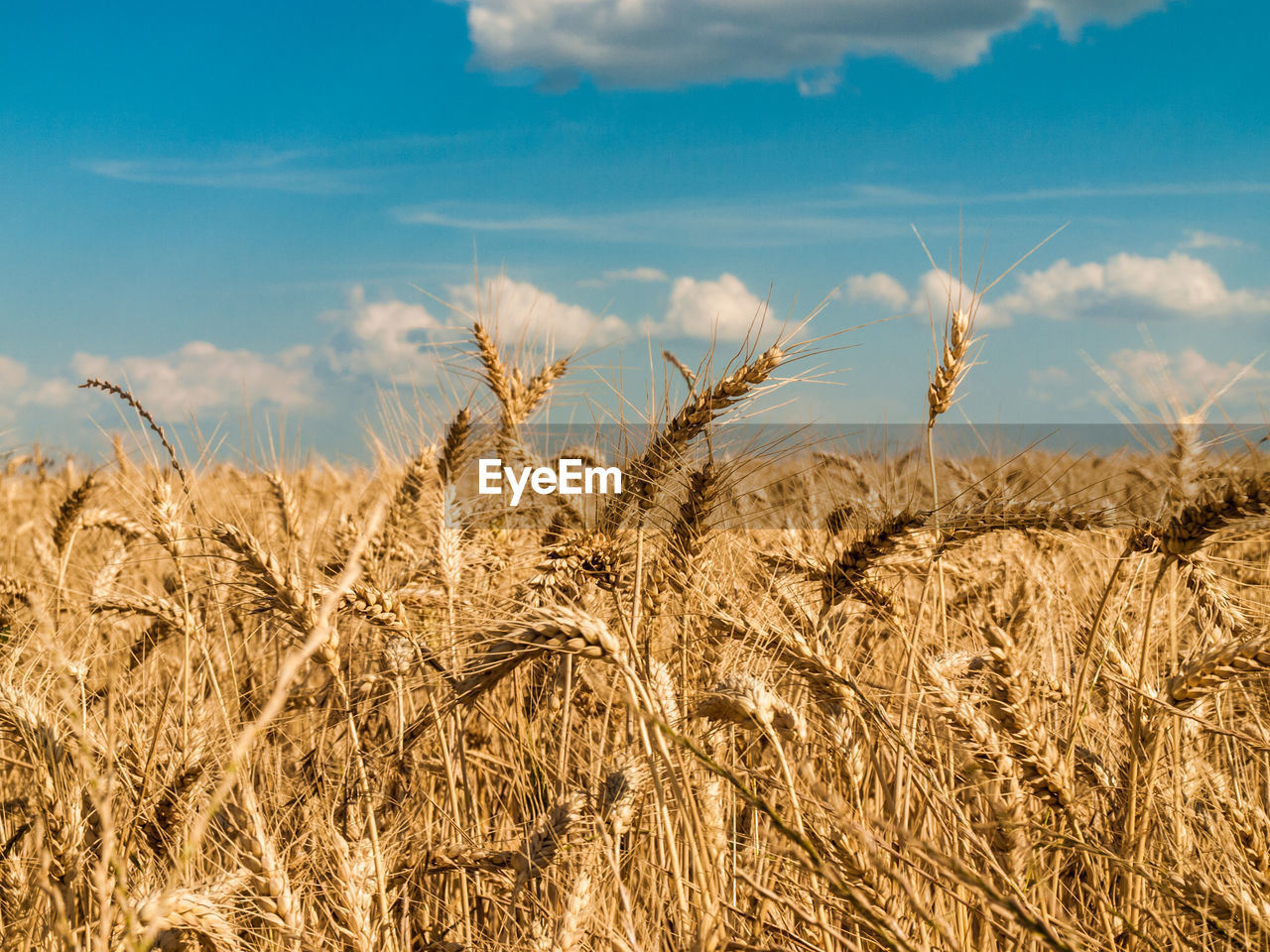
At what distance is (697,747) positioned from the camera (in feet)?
6.05

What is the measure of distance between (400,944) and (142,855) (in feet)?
2.49

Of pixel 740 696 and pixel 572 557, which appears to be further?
pixel 572 557

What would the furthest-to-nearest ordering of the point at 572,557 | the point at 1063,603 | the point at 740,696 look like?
the point at 1063,603
the point at 572,557
the point at 740,696

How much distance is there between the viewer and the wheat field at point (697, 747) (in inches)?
67.1

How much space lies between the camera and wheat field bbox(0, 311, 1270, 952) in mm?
1703

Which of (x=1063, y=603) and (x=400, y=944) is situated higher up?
(x=1063, y=603)

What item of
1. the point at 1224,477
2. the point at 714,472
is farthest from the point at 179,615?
the point at 1224,477

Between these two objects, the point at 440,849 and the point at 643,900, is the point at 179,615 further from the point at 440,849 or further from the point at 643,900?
the point at 643,900

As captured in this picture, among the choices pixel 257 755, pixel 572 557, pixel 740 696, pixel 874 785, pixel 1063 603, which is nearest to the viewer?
pixel 740 696

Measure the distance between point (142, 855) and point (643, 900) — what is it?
1.39 metres

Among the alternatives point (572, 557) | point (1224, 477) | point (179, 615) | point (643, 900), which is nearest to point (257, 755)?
point (179, 615)

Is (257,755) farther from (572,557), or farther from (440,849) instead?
(572,557)

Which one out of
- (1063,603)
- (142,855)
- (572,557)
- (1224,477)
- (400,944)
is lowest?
(400,944)

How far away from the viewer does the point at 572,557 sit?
80.6 inches
